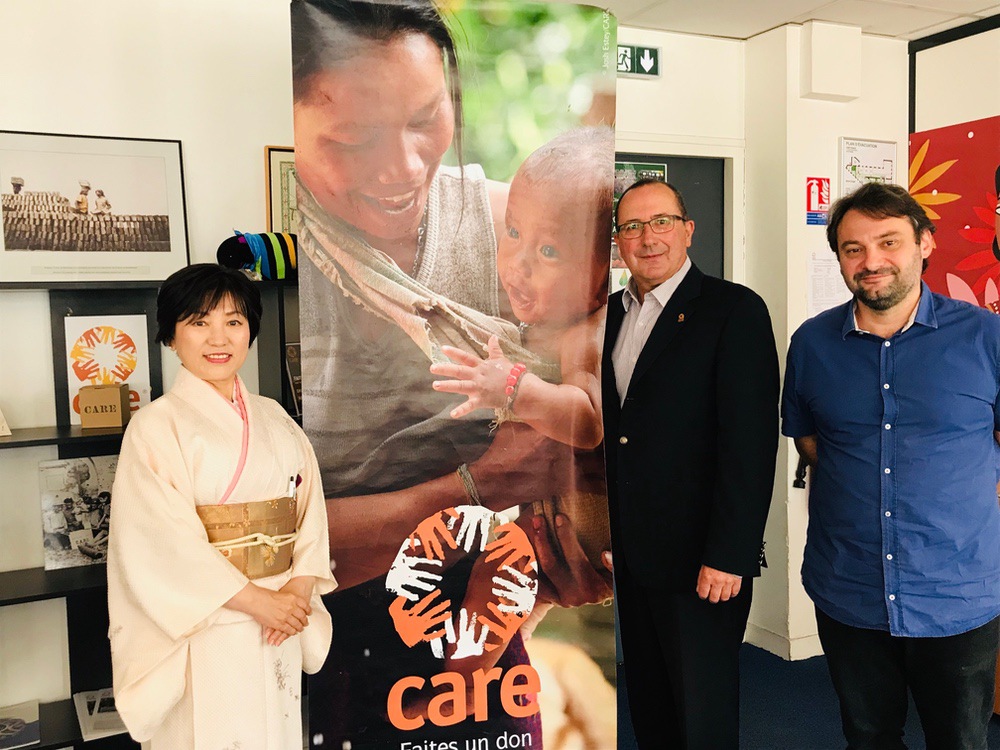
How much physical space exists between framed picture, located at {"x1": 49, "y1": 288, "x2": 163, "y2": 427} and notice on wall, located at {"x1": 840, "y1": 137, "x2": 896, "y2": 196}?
2621 millimetres

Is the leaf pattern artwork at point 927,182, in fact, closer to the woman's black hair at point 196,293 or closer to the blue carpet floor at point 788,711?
the blue carpet floor at point 788,711

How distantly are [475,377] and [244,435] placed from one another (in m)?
0.52

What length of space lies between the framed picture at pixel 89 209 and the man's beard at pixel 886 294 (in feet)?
5.95

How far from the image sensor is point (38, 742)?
223 centimetres

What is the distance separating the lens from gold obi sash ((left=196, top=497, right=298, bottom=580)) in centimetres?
177

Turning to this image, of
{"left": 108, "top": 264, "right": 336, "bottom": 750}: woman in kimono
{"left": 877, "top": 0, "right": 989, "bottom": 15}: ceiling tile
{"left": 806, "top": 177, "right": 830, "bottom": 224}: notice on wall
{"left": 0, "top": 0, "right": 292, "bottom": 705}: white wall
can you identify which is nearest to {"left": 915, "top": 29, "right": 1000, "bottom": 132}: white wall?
{"left": 877, "top": 0, "right": 989, "bottom": 15}: ceiling tile

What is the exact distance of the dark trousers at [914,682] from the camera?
1.85m

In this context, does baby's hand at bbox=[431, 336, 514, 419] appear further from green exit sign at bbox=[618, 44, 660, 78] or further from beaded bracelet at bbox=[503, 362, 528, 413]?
green exit sign at bbox=[618, 44, 660, 78]

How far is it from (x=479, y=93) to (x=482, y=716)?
55.7 inches

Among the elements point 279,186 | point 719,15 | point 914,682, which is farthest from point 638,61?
point 914,682

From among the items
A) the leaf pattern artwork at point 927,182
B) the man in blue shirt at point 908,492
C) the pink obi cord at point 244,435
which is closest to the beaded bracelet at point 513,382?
the pink obi cord at point 244,435

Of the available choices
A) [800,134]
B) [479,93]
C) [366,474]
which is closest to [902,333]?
[479,93]

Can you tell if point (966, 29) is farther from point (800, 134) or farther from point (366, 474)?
point (366, 474)

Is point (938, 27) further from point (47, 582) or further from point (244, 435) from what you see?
point (47, 582)
